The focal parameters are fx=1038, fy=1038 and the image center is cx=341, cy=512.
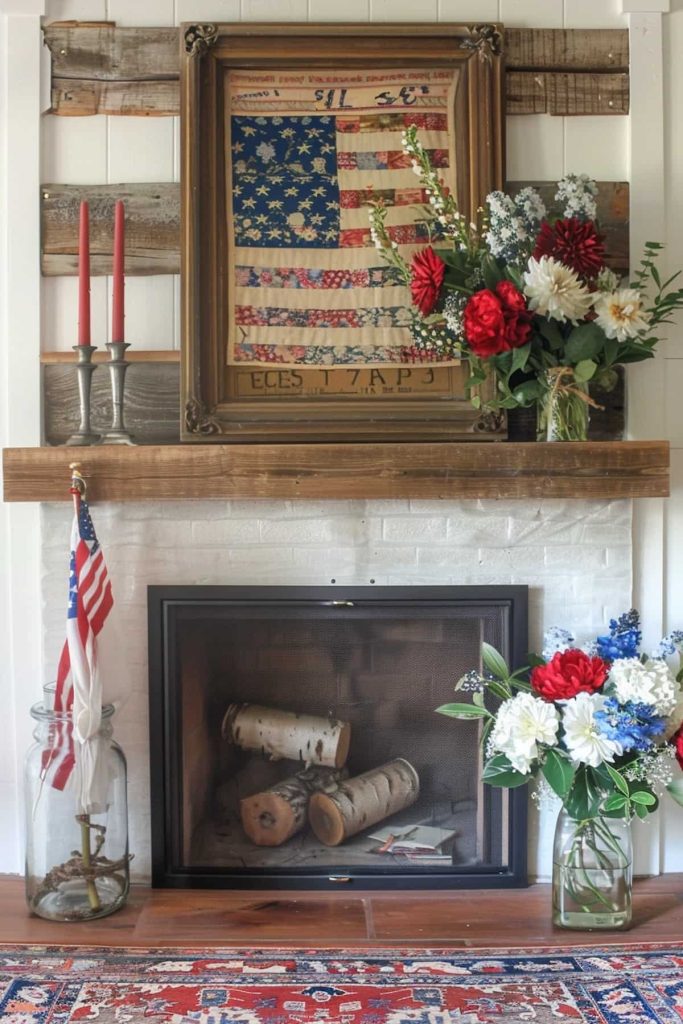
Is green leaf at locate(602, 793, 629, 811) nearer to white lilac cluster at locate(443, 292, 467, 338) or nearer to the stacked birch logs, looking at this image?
the stacked birch logs

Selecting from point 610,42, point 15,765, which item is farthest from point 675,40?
point 15,765

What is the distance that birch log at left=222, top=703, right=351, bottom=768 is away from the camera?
250 cm

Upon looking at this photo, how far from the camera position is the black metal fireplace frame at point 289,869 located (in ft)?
7.91

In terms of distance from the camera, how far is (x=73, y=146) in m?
2.44

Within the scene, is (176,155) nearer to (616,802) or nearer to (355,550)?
(355,550)

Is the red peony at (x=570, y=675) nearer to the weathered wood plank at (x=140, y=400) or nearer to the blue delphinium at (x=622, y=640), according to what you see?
the blue delphinium at (x=622, y=640)

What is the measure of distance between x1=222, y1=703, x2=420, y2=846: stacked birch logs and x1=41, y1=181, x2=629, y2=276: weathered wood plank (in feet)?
3.62

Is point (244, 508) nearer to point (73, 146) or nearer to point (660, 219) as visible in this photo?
point (73, 146)

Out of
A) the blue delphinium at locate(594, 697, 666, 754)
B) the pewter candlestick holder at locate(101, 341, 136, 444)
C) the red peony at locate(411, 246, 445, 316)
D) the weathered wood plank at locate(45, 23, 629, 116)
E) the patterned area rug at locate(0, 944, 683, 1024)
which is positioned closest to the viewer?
the patterned area rug at locate(0, 944, 683, 1024)

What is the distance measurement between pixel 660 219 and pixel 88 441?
4.68 ft

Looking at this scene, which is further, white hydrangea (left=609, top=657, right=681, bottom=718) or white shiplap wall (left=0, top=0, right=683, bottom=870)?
white shiplap wall (left=0, top=0, right=683, bottom=870)

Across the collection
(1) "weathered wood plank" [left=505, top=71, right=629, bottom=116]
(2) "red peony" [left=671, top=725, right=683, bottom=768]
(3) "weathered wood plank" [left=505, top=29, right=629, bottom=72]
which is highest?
(3) "weathered wood plank" [left=505, top=29, right=629, bottom=72]

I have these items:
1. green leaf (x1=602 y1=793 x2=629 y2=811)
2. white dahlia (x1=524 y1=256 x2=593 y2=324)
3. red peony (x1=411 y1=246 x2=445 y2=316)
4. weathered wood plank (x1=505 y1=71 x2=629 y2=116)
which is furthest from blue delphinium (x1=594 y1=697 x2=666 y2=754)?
weathered wood plank (x1=505 y1=71 x2=629 y2=116)

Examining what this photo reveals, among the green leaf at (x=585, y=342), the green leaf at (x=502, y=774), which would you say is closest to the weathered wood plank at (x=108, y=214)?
the green leaf at (x=585, y=342)
